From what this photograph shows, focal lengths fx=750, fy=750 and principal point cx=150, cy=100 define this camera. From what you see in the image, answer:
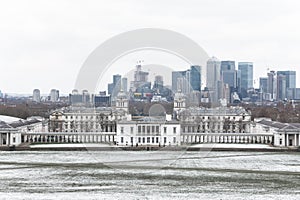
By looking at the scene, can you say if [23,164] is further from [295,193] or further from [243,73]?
[243,73]

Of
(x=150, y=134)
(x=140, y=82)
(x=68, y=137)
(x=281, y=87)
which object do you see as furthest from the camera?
(x=281, y=87)

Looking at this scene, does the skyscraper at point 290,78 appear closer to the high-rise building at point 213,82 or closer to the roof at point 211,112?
the high-rise building at point 213,82

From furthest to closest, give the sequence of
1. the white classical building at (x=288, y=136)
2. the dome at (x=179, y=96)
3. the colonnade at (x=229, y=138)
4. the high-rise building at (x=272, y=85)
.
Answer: the high-rise building at (x=272, y=85), the dome at (x=179, y=96), the colonnade at (x=229, y=138), the white classical building at (x=288, y=136)

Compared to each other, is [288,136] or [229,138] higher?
[288,136]

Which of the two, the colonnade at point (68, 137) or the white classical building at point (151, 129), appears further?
the colonnade at point (68, 137)

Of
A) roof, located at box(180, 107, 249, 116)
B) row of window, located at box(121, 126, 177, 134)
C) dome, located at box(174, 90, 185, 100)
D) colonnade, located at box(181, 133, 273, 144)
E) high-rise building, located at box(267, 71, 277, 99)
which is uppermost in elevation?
high-rise building, located at box(267, 71, 277, 99)

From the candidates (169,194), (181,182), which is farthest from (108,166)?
(169,194)

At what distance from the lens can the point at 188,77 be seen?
96.8 metres

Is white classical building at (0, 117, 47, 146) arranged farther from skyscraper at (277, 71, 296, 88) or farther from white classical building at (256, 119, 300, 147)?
skyscraper at (277, 71, 296, 88)

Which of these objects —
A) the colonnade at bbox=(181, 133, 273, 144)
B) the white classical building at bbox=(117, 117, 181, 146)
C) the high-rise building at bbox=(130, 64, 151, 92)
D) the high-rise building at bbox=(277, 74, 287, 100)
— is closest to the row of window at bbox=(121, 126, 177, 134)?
the white classical building at bbox=(117, 117, 181, 146)

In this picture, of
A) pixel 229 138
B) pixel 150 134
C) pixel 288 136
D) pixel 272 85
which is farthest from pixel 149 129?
pixel 272 85

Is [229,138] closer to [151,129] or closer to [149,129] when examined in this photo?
[151,129]

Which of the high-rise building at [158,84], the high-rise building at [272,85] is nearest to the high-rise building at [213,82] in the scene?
the high-rise building at [158,84]

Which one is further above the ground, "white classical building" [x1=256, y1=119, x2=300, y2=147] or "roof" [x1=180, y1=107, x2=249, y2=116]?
"roof" [x1=180, y1=107, x2=249, y2=116]
